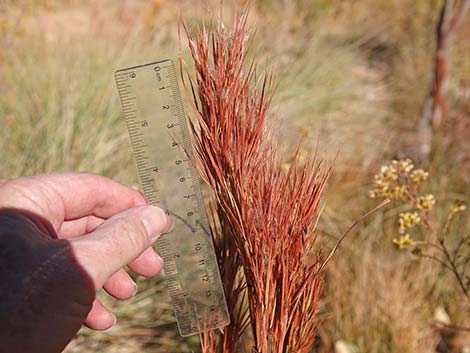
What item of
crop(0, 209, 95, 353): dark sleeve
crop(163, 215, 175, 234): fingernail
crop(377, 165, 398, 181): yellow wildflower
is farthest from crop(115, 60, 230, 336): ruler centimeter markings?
crop(377, 165, 398, 181): yellow wildflower

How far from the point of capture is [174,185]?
1.58 m

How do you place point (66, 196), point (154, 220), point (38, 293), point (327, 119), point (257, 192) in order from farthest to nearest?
point (327, 119)
point (66, 196)
point (154, 220)
point (257, 192)
point (38, 293)

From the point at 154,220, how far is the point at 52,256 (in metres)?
0.31

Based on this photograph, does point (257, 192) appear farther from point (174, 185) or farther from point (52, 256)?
point (52, 256)

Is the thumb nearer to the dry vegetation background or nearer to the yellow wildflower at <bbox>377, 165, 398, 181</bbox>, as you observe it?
the dry vegetation background

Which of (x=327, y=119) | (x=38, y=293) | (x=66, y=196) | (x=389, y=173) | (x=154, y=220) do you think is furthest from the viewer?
(x=327, y=119)

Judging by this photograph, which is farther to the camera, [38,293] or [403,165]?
[403,165]

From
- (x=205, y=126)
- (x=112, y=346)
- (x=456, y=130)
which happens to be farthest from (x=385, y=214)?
(x=205, y=126)

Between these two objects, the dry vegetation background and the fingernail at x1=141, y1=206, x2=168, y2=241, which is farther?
the dry vegetation background

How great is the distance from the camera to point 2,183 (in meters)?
1.53

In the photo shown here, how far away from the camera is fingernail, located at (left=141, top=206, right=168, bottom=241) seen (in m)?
1.47

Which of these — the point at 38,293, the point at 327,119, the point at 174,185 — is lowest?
the point at 327,119

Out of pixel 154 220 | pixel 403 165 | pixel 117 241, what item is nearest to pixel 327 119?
pixel 403 165

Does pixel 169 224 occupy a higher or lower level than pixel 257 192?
lower
